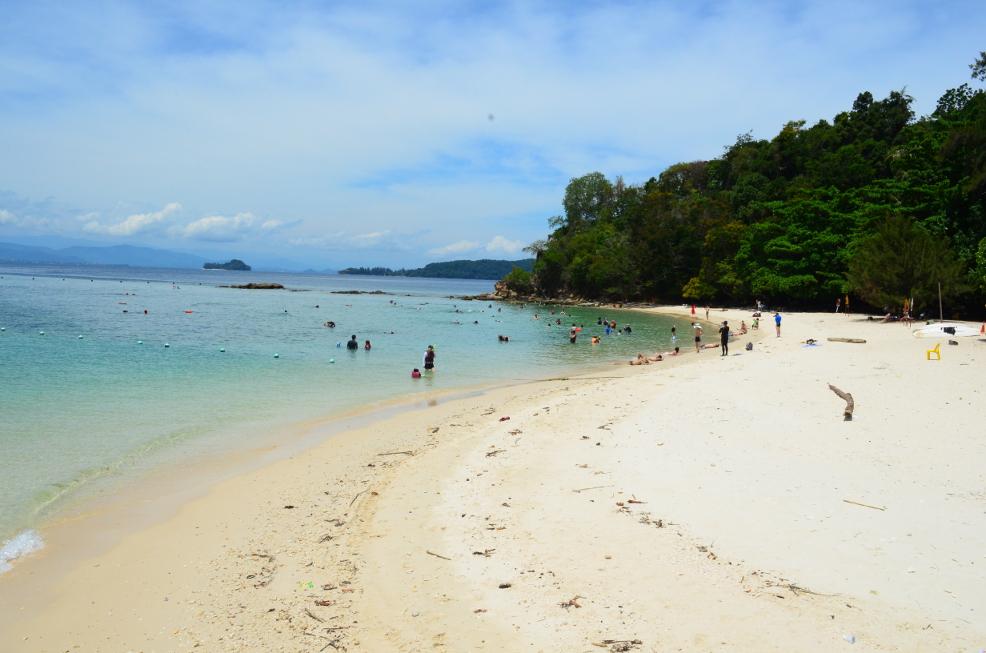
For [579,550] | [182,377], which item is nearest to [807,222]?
[182,377]

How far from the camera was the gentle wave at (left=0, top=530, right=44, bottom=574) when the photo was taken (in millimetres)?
8078

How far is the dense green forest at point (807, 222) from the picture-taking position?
3659 centimetres

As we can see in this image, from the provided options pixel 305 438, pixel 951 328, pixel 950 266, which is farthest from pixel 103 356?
pixel 950 266

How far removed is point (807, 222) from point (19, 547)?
57650 millimetres

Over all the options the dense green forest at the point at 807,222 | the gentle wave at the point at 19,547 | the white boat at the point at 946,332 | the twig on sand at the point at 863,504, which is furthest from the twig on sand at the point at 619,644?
the dense green forest at the point at 807,222

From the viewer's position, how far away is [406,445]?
13.8 m

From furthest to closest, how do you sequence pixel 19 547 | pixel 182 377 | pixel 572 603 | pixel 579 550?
pixel 182 377 → pixel 19 547 → pixel 579 550 → pixel 572 603

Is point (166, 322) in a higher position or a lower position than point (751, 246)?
lower

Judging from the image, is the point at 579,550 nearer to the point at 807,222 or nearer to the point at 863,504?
the point at 863,504

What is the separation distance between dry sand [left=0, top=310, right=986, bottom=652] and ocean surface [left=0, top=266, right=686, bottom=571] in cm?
263

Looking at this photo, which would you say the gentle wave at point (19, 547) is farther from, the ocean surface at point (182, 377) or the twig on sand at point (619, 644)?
→ the twig on sand at point (619, 644)

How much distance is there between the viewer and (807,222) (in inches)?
2087

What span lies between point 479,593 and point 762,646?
2.80m

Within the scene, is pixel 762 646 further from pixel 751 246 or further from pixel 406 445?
pixel 751 246
